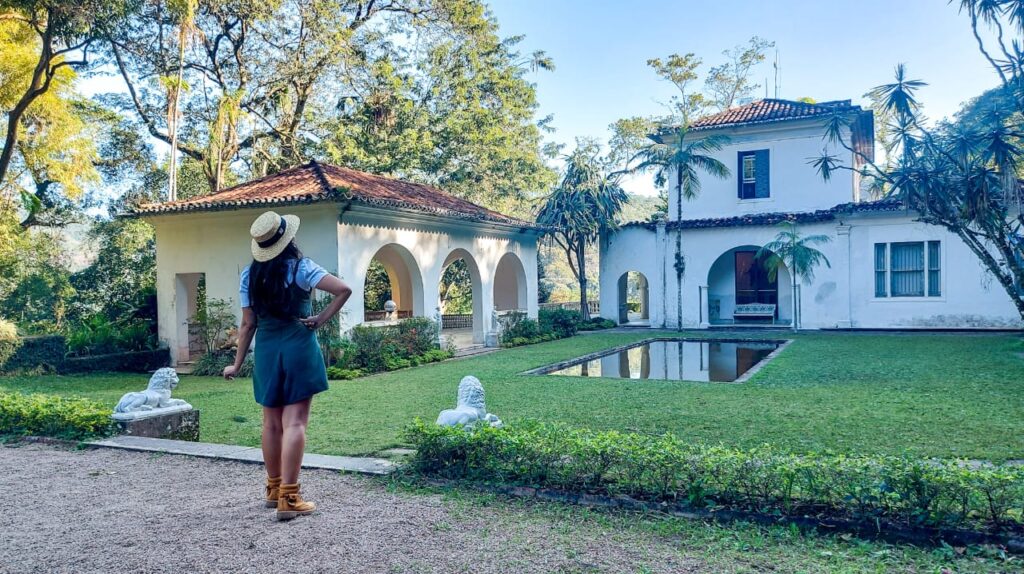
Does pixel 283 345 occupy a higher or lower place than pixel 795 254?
lower

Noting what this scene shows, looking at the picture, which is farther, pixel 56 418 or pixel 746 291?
pixel 746 291

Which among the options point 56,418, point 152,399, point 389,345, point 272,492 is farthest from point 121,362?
point 272,492

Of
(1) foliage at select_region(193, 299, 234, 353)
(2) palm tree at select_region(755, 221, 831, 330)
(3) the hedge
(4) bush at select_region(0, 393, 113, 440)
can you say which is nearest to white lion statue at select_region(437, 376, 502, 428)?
(3) the hedge

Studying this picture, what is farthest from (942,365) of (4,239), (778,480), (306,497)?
(4,239)

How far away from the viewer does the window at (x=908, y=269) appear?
1917 centimetres

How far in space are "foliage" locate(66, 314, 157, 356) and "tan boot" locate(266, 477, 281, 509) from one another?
39.8 feet

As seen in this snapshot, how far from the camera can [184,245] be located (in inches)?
583

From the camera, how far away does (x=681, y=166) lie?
20078 millimetres

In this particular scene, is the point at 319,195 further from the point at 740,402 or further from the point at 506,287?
the point at 506,287

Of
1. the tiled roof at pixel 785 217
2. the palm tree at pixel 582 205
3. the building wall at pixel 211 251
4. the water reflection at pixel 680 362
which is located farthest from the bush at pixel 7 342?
the tiled roof at pixel 785 217

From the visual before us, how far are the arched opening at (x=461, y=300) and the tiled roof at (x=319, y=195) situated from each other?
1811mm

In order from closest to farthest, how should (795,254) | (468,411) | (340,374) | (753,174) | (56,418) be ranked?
1. (468,411)
2. (56,418)
3. (340,374)
4. (795,254)
5. (753,174)

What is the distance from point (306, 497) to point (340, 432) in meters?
2.59

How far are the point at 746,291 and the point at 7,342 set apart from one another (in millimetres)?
20646
